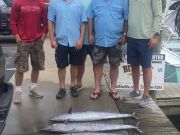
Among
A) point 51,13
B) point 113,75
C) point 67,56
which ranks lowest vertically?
point 113,75

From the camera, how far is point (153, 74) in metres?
7.46

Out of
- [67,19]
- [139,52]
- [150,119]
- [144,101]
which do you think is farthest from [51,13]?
[150,119]

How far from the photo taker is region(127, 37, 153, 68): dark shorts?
650 centimetres

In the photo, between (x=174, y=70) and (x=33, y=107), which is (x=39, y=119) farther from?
(x=174, y=70)

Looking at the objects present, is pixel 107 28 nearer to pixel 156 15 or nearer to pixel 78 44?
pixel 78 44

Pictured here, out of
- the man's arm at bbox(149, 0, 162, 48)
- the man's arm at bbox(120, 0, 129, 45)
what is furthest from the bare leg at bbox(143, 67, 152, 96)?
the man's arm at bbox(120, 0, 129, 45)

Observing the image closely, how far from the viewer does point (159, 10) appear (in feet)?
20.7

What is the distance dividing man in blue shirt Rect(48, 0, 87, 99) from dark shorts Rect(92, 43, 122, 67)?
277mm

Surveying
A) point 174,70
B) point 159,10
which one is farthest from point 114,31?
point 174,70

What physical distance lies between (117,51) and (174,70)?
3.79m

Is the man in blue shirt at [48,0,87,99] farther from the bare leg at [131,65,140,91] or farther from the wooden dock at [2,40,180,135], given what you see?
the bare leg at [131,65,140,91]

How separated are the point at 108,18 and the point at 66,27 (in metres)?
0.66

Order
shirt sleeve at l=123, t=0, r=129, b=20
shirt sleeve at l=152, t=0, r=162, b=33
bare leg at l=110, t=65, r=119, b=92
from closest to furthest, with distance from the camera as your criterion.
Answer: shirt sleeve at l=152, t=0, r=162, b=33
shirt sleeve at l=123, t=0, r=129, b=20
bare leg at l=110, t=65, r=119, b=92

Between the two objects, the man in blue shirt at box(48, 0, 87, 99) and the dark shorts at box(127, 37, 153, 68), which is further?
the man in blue shirt at box(48, 0, 87, 99)
